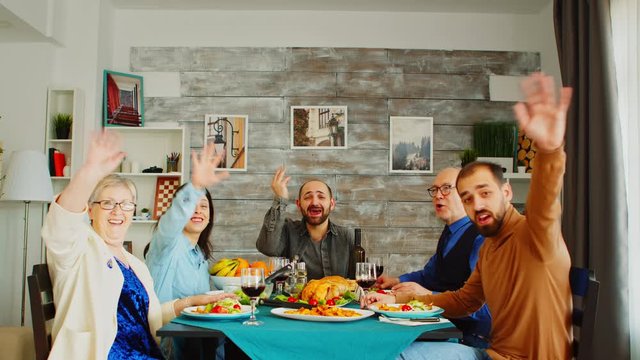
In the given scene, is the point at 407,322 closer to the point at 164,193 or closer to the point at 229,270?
the point at 229,270

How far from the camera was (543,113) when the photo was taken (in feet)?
5.76

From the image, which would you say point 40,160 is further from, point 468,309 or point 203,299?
point 468,309

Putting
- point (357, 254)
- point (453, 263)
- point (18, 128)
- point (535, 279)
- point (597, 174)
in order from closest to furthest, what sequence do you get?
1. point (535, 279)
2. point (453, 263)
3. point (357, 254)
4. point (597, 174)
5. point (18, 128)

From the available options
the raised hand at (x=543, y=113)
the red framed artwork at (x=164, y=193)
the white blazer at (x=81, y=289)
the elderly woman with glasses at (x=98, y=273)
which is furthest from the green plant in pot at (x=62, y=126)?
the raised hand at (x=543, y=113)

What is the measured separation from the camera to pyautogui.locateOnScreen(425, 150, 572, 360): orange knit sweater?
6.17ft

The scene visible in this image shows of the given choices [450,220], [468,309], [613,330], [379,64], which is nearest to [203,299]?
[468,309]

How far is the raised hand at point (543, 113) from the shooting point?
5.67ft

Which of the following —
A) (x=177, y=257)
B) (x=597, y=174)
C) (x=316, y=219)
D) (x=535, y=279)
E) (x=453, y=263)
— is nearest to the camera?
(x=535, y=279)

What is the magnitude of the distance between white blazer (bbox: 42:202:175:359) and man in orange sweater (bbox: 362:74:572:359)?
978mm

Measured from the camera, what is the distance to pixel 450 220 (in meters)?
3.09

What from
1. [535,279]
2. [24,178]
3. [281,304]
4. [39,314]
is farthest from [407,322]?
[24,178]

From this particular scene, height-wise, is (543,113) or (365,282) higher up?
(543,113)

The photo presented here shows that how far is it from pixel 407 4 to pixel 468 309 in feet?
10.4

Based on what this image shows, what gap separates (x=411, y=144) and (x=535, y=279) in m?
2.98
